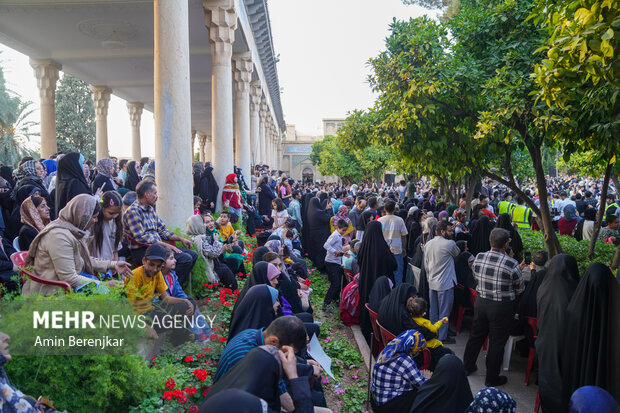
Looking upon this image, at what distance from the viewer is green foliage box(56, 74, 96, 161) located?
120ft

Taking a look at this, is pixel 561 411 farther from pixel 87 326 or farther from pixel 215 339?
pixel 87 326

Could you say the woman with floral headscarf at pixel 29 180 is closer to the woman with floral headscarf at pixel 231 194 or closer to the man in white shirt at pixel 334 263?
the woman with floral headscarf at pixel 231 194

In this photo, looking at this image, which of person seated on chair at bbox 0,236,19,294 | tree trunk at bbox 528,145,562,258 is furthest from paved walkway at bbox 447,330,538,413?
person seated on chair at bbox 0,236,19,294

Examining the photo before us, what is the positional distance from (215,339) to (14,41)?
40.3 ft

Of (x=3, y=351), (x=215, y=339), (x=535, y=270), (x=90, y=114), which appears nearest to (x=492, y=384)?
(x=535, y=270)

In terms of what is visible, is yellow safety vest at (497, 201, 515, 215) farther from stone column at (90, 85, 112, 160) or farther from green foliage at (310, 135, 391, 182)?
green foliage at (310, 135, 391, 182)

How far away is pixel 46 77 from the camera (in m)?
14.6

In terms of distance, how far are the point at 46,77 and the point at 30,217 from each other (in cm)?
1146

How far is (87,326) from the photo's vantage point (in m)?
3.37

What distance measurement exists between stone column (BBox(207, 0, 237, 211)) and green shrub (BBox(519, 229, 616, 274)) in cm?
672

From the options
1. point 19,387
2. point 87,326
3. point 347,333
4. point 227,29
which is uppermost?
point 227,29

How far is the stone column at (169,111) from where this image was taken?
22.6 feet

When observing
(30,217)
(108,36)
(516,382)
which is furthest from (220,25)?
(516,382)

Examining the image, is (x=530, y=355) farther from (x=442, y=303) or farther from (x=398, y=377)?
(x=398, y=377)
